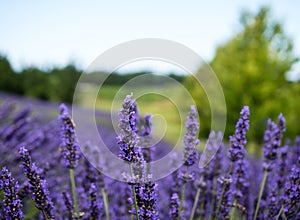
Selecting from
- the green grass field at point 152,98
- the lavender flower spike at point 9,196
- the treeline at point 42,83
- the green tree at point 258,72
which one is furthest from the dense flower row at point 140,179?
the treeline at point 42,83

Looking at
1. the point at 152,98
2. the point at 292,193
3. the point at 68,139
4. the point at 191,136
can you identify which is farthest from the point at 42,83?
the point at 292,193

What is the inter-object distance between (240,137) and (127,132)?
0.99 meters

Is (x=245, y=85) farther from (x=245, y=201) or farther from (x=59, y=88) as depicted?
(x=59, y=88)

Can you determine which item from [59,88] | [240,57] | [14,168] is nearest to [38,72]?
[59,88]

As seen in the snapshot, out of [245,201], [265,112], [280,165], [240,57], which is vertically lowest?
[245,201]

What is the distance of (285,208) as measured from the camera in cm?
236

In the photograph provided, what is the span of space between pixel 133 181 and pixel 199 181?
129 centimetres

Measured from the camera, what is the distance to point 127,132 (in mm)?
1767

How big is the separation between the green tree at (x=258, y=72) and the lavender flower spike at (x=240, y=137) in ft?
35.9

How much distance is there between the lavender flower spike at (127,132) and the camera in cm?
175

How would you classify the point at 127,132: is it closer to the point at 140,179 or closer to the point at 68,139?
the point at 140,179

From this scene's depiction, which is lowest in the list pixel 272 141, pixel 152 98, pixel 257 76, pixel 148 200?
pixel 148 200

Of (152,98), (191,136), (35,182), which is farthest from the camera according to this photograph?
(152,98)

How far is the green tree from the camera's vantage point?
1365 cm
